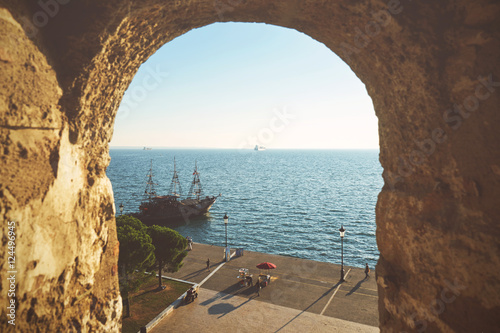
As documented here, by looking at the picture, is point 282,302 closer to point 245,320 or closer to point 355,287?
point 245,320

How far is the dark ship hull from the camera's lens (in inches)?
2188

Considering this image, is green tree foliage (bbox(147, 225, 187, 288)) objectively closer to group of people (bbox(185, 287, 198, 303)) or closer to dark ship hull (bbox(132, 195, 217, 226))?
group of people (bbox(185, 287, 198, 303))

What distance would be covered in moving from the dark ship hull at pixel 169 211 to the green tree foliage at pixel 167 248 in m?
34.7

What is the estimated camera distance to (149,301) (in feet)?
65.2

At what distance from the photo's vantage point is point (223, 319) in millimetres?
17859

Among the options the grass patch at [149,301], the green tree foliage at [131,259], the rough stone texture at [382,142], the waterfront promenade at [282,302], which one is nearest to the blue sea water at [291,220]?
the waterfront promenade at [282,302]

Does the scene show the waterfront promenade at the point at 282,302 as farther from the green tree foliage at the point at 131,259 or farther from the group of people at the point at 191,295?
the green tree foliage at the point at 131,259

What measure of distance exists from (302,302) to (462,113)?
A: 19304mm

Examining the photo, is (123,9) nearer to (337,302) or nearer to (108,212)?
(108,212)

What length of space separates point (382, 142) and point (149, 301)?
19596 millimetres

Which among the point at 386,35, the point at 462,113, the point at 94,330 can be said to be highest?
the point at 386,35

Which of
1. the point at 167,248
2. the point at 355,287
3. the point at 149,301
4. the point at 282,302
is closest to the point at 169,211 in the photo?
the point at 167,248

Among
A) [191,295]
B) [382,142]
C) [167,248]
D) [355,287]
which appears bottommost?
[355,287]

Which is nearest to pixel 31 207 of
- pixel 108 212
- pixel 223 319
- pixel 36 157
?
pixel 36 157
